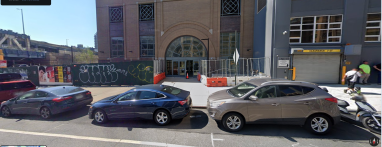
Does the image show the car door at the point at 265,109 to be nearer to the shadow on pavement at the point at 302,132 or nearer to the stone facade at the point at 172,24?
the shadow on pavement at the point at 302,132

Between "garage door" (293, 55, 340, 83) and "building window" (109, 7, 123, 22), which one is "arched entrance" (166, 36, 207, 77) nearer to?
"building window" (109, 7, 123, 22)

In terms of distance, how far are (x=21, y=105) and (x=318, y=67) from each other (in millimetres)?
17437

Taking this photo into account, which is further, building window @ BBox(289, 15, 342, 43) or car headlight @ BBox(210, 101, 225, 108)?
building window @ BBox(289, 15, 342, 43)

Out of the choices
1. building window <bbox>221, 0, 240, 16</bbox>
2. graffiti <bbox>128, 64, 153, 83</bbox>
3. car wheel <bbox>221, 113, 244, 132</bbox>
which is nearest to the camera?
car wheel <bbox>221, 113, 244, 132</bbox>

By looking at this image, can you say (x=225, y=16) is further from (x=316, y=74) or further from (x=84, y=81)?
(x=84, y=81)

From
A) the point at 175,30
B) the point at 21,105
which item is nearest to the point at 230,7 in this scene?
the point at 175,30

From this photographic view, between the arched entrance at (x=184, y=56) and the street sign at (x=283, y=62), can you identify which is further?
the arched entrance at (x=184, y=56)

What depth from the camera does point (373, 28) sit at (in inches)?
408

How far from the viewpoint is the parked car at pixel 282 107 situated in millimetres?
3748

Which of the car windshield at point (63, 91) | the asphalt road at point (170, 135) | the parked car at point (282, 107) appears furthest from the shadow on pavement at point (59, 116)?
the parked car at point (282, 107)

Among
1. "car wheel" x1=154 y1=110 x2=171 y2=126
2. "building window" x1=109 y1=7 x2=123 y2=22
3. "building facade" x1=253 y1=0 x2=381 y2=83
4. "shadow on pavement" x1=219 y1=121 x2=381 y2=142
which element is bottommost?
"shadow on pavement" x1=219 y1=121 x2=381 y2=142

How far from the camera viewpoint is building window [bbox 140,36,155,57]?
1938cm

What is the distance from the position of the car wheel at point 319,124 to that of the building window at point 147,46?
59.4 feet

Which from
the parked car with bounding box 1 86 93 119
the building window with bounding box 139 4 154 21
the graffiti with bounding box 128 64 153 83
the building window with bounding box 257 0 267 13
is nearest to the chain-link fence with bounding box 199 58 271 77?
Answer: the graffiti with bounding box 128 64 153 83
